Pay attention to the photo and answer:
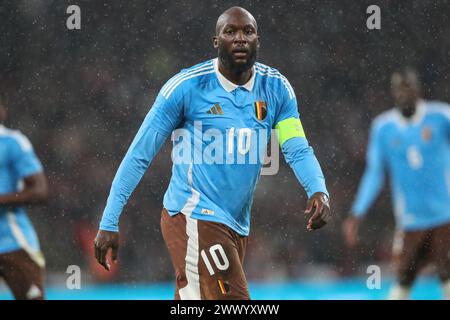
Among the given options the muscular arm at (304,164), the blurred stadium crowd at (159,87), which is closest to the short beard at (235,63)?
the muscular arm at (304,164)

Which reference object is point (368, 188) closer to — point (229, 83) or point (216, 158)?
point (229, 83)

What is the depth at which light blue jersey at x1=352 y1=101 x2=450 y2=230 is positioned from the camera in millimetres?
6992

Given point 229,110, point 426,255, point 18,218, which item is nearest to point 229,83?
point 229,110

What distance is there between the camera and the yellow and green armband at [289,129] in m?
4.63

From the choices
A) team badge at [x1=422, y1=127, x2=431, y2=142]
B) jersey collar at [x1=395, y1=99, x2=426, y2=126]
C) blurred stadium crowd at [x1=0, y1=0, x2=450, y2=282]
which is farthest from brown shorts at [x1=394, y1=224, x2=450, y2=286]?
jersey collar at [x1=395, y1=99, x2=426, y2=126]

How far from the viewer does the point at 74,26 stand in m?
7.21

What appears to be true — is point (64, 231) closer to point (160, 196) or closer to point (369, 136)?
point (160, 196)

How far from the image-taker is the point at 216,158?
4.46 m

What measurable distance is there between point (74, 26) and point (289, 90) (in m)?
2.97

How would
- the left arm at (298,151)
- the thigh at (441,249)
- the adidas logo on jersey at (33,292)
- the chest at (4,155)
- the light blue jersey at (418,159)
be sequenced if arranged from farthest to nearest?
the light blue jersey at (418,159) < the thigh at (441,249) < the chest at (4,155) < the adidas logo on jersey at (33,292) < the left arm at (298,151)

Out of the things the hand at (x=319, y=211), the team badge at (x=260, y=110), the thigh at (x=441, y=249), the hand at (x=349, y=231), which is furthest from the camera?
the hand at (x=349, y=231)

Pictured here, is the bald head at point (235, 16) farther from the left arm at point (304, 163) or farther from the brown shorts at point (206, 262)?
the brown shorts at point (206, 262)

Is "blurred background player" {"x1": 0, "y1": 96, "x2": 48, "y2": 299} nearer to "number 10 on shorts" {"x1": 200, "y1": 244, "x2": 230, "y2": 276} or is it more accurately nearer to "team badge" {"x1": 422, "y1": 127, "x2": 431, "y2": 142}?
"number 10 on shorts" {"x1": 200, "y1": 244, "x2": 230, "y2": 276}

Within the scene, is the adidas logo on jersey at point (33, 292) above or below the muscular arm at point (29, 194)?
below
